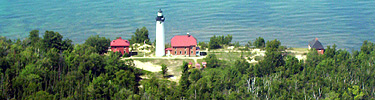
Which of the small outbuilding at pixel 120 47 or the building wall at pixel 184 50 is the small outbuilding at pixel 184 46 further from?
the small outbuilding at pixel 120 47

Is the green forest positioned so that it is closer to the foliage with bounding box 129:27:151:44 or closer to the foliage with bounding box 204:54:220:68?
the foliage with bounding box 204:54:220:68

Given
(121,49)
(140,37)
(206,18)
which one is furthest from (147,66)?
(206,18)

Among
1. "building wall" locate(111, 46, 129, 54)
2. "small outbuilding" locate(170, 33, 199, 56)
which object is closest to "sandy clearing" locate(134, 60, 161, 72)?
"building wall" locate(111, 46, 129, 54)

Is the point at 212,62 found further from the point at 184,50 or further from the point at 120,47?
the point at 120,47

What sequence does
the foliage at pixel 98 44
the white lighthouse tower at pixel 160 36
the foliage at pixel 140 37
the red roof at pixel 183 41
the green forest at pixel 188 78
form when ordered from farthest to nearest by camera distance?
the foliage at pixel 140 37, the foliage at pixel 98 44, the red roof at pixel 183 41, the white lighthouse tower at pixel 160 36, the green forest at pixel 188 78

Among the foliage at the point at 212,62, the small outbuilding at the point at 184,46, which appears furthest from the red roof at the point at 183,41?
the foliage at the point at 212,62

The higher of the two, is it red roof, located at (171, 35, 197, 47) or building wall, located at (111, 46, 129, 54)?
red roof, located at (171, 35, 197, 47)

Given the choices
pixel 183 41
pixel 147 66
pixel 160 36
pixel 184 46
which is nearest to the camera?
pixel 147 66
